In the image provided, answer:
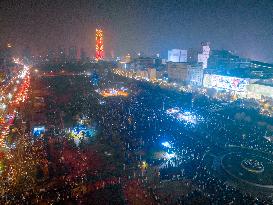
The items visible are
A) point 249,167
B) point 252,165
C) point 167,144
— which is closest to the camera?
point 249,167

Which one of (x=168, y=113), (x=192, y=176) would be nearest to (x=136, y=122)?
(x=168, y=113)

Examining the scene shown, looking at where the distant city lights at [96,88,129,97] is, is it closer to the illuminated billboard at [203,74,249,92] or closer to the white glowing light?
the illuminated billboard at [203,74,249,92]

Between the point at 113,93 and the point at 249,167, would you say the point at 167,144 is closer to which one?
the point at 249,167

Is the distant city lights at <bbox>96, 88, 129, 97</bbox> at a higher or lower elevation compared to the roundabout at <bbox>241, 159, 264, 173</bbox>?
lower

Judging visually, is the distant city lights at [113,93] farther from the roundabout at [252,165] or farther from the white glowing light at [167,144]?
the roundabout at [252,165]

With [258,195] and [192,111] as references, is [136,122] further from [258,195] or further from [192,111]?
[258,195]

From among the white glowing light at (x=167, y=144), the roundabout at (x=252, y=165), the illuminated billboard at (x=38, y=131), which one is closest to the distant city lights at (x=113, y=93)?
the illuminated billboard at (x=38, y=131)

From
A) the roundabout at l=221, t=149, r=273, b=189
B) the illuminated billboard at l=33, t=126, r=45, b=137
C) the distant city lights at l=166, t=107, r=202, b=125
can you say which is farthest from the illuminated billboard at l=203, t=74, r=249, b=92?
the illuminated billboard at l=33, t=126, r=45, b=137

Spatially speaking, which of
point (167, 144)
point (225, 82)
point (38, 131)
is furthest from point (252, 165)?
point (225, 82)
